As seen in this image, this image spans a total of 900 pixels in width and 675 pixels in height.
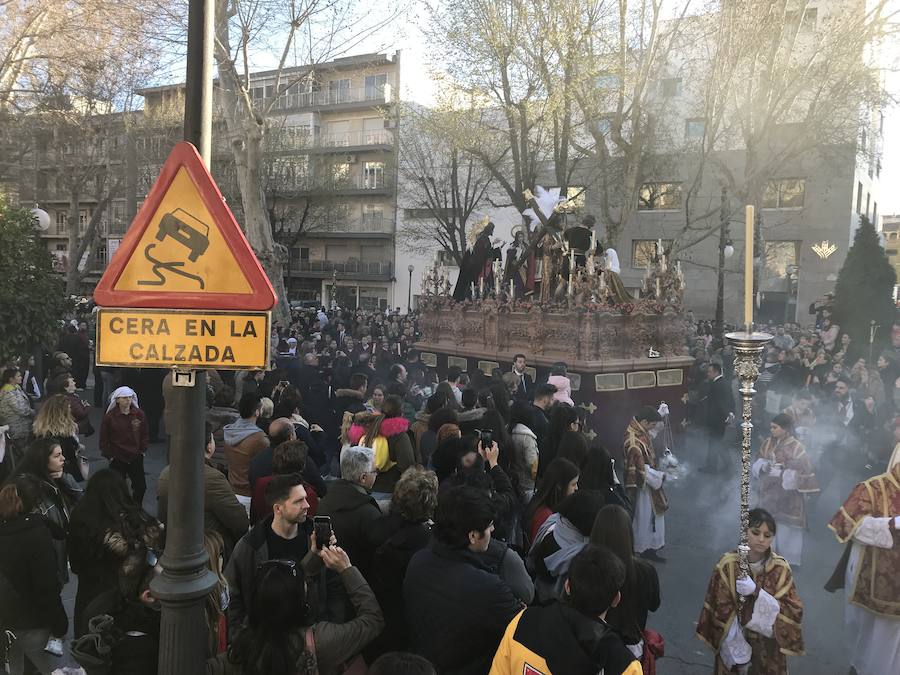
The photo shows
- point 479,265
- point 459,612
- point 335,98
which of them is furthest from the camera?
point 335,98

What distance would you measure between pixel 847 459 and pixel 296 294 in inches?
1585

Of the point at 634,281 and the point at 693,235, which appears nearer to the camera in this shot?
the point at 693,235

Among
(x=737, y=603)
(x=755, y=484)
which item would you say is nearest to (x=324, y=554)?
(x=737, y=603)

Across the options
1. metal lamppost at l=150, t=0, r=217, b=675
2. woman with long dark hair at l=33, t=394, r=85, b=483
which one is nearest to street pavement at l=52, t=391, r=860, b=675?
woman with long dark hair at l=33, t=394, r=85, b=483

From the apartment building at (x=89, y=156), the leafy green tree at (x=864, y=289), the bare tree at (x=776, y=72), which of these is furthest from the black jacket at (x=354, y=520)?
the leafy green tree at (x=864, y=289)

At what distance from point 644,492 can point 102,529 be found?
491 centimetres

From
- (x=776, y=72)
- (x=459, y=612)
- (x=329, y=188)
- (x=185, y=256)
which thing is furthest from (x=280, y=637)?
(x=329, y=188)

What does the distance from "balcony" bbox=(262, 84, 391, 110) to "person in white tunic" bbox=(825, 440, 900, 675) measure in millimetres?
40240

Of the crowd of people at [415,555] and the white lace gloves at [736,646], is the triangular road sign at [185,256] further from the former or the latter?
the white lace gloves at [736,646]

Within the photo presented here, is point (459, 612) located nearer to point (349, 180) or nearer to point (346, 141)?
point (349, 180)

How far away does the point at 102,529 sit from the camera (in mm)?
3820

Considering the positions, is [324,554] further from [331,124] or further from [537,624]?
[331,124]

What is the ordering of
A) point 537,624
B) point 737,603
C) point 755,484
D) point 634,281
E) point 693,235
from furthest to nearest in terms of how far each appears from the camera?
point 634,281, point 693,235, point 755,484, point 737,603, point 537,624

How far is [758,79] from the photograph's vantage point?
1814 cm
